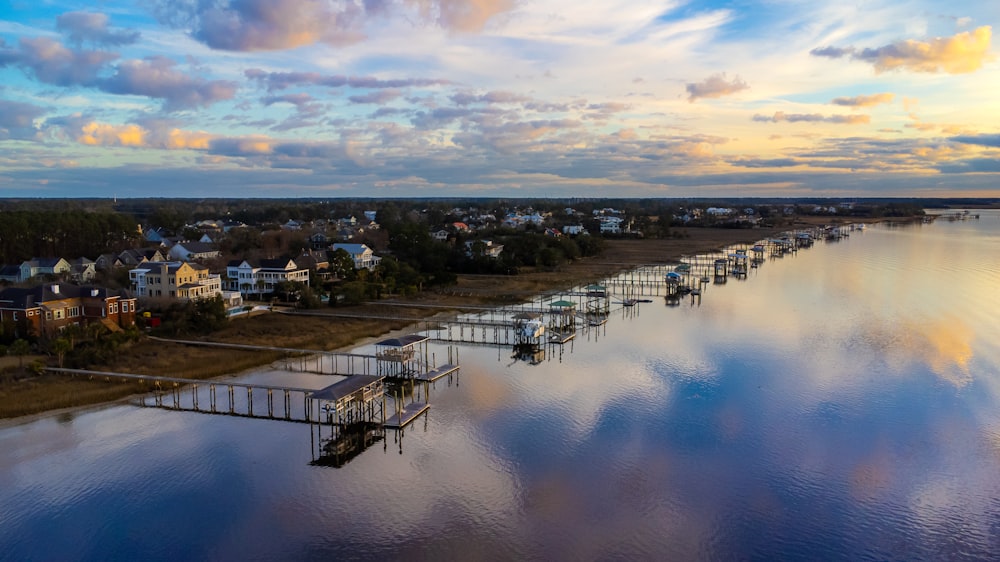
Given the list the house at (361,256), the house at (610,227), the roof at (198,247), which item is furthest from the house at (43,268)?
the house at (610,227)

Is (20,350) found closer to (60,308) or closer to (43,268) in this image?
(60,308)

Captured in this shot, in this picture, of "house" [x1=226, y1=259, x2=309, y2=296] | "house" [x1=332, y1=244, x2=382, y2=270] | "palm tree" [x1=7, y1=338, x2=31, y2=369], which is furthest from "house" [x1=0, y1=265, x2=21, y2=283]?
"house" [x1=332, y1=244, x2=382, y2=270]

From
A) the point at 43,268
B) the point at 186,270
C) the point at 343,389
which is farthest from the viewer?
the point at 43,268

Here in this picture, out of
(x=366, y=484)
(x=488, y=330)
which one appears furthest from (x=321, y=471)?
(x=488, y=330)

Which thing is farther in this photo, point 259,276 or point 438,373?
point 259,276

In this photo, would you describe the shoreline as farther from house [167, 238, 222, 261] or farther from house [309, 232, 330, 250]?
house [167, 238, 222, 261]

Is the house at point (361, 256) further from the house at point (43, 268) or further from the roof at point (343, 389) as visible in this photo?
the roof at point (343, 389)

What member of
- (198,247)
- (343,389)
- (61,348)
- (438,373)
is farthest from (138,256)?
(343,389)
